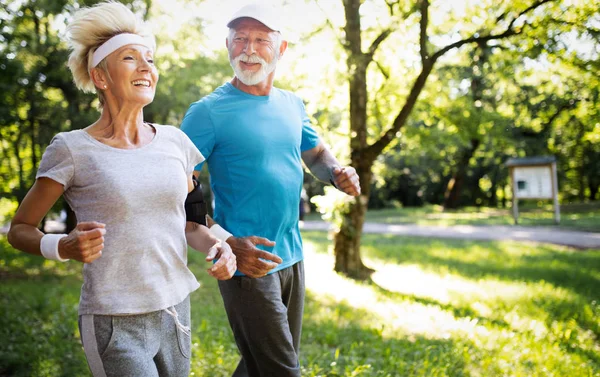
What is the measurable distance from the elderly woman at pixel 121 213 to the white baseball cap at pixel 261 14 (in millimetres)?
748

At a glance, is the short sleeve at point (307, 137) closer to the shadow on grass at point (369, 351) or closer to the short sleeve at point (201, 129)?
the short sleeve at point (201, 129)

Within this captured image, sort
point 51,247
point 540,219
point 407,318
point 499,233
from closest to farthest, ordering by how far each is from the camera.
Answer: point 51,247 < point 407,318 < point 499,233 < point 540,219

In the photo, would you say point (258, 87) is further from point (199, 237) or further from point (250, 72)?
point (199, 237)

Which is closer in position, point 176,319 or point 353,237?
point 176,319

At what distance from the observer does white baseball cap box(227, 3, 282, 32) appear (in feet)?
10.5

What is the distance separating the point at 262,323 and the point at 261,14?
161cm

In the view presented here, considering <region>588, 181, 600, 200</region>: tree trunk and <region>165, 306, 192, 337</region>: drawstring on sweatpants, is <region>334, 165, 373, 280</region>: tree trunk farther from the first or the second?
<region>588, 181, 600, 200</region>: tree trunk

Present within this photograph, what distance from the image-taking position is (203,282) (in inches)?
460

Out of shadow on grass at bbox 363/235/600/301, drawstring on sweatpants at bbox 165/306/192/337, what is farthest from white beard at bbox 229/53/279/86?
shadow on grass at bbox 363/235/600/301

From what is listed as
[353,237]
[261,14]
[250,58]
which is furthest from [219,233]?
[353,237]

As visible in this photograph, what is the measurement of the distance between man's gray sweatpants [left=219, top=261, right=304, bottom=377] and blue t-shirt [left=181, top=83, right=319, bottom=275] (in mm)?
157

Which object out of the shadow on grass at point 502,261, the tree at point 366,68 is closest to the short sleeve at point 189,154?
the tree at point 366,68

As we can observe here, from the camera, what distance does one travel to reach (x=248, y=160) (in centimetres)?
317

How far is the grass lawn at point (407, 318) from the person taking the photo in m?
5.72
